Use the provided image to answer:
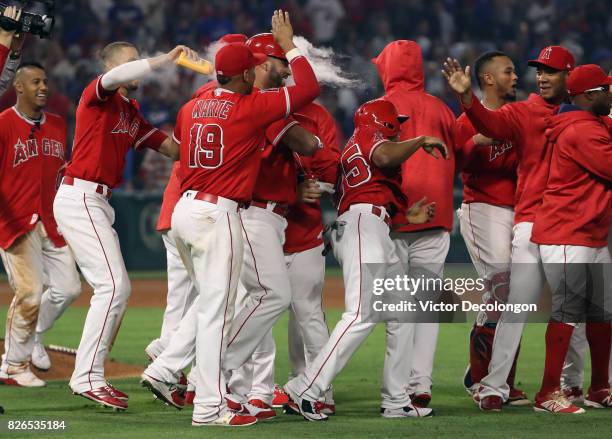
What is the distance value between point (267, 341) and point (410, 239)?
1.17m

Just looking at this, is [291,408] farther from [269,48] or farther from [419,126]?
[269,48]

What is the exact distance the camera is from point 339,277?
17234 mm

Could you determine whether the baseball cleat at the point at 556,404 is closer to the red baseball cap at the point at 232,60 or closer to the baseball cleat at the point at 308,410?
the baseball cleat at the point at 308,410

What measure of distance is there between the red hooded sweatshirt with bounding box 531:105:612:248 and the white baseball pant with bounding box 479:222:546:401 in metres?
0.17

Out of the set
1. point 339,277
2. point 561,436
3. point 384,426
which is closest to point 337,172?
point 384,426

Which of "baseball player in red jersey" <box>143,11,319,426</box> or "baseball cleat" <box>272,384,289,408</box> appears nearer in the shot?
"baseball player in red jersey" <box>143,11,319,426</box>

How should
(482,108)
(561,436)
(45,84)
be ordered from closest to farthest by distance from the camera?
(561,436) < (482,108) < (45,84)

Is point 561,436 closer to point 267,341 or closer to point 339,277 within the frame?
point 267,341

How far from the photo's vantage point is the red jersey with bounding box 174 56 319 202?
642 cm

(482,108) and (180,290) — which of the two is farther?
(180,290)

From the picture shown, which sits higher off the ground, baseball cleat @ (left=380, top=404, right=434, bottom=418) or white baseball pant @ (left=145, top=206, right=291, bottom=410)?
white baseball pant @ (left=145, top=206, right=291, bottom=410)

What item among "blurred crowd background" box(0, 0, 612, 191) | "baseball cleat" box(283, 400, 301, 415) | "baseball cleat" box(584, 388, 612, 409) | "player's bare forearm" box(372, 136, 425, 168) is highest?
"blurred crowd background" box(0, 0, 612, 191)

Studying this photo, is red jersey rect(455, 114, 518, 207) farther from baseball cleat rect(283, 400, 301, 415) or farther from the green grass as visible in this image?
baseball cleat rect(283, 400, 301, 415)

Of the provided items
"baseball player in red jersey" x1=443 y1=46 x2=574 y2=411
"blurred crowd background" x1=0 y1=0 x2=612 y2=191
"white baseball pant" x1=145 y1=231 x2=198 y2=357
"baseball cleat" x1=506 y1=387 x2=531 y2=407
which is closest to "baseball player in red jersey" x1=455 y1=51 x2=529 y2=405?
"baseball cleat" x1=506 y1=387 x2=531 y2=407
